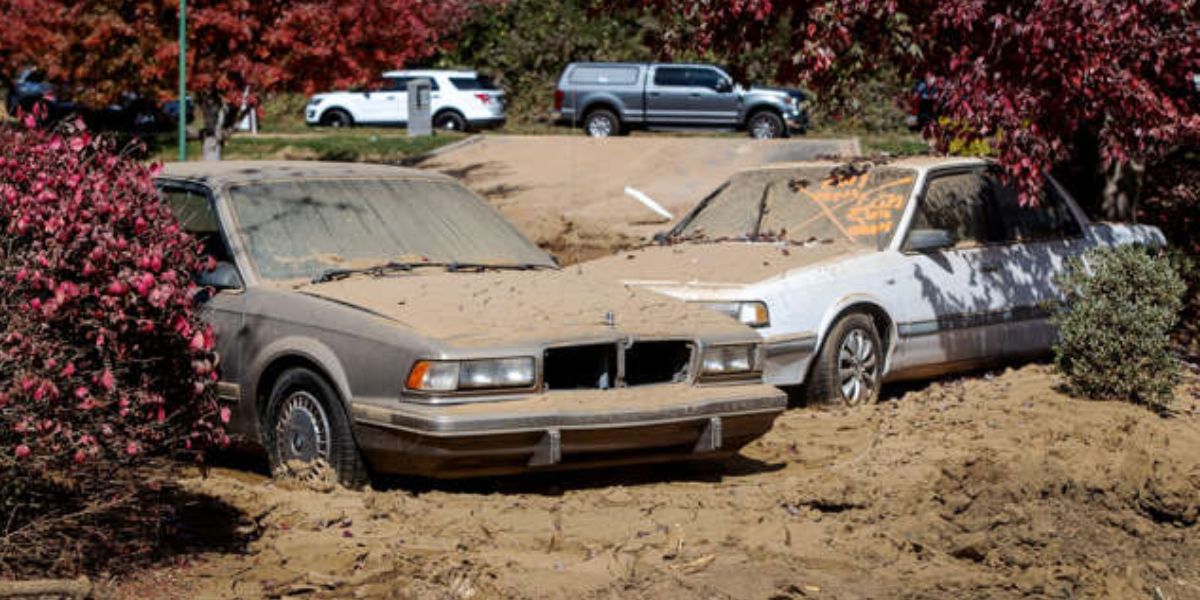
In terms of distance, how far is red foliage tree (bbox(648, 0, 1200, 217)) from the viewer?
1137cm

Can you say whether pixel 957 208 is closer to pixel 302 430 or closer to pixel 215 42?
pixel 302 430

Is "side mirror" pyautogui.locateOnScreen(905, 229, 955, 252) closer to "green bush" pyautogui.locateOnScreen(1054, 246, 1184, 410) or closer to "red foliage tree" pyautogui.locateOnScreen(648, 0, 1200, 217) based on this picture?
"red foliage tree" pyautogui.locateOnScreen(648, 0, 1200, 217)

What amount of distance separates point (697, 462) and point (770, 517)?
130 cm

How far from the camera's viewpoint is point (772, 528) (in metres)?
7.04

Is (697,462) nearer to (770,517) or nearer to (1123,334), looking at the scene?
(770,517)

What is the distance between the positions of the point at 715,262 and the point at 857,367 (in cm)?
105

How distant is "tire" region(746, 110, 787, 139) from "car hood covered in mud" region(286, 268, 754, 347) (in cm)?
2807

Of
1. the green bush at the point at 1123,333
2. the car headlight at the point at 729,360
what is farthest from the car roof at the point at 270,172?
the green bush at the point at 1123,333

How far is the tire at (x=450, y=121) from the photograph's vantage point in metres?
38.9

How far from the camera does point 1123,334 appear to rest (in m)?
10.1

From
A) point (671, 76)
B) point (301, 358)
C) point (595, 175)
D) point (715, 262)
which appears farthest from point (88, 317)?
point (671, 76)

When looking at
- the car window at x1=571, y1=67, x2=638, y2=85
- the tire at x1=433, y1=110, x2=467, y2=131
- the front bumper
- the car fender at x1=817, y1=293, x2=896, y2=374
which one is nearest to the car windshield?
the car fender at x1=817, y1=293, x2=896, y2=374

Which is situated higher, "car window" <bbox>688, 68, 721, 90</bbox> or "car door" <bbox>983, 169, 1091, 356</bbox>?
"car window" <bbox>688, 68, 721, 90</bbox>

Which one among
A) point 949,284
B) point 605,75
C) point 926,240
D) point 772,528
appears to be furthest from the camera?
point 605,75
